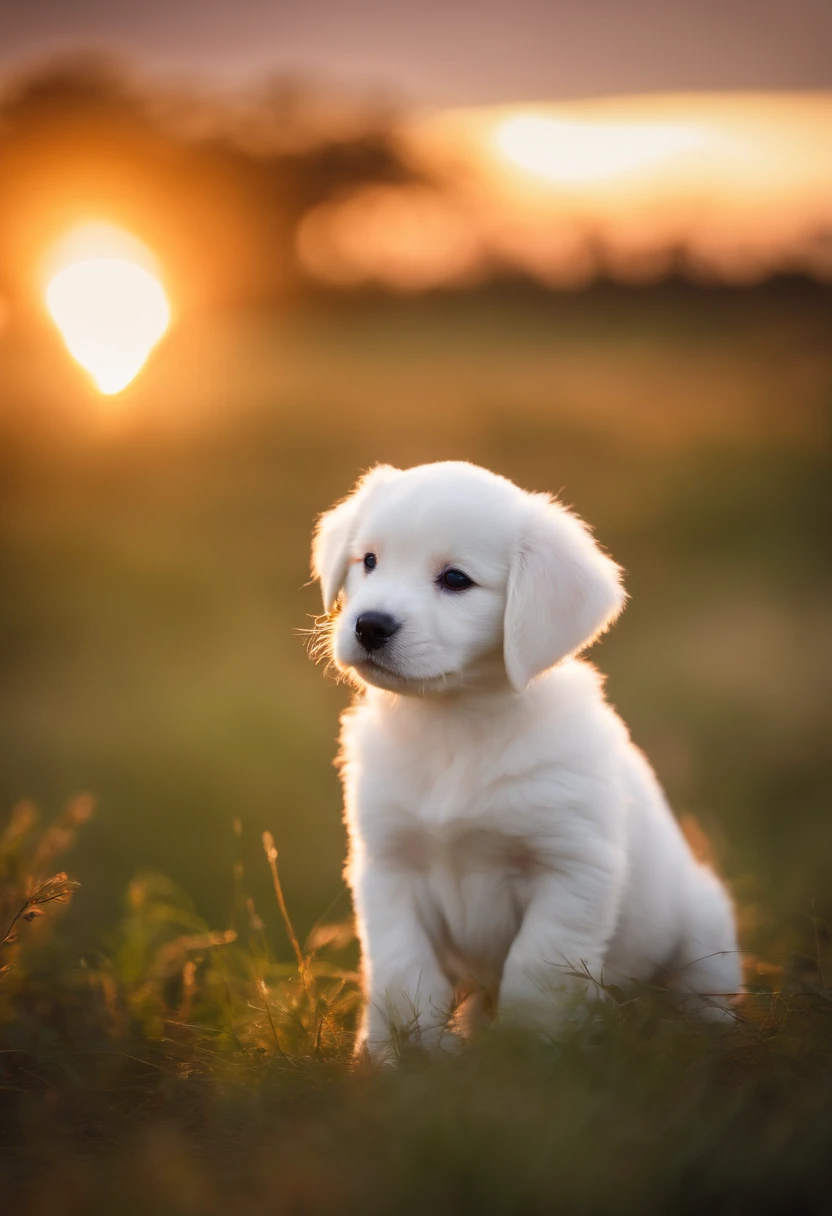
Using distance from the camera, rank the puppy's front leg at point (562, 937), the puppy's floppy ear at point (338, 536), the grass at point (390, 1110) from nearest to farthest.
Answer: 1. the grass at point (390, 1110)
2. the puppy's front leg at point (562, 937)
3. the puppy's floppy ear at point (338, 536)

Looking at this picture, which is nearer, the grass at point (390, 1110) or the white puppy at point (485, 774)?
the grass at point (390, 1110)

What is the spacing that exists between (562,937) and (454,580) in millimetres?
927

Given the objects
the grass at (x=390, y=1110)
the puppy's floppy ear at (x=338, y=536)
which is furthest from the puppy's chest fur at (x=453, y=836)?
the puppy's floppy ear at (x=338, y=536)

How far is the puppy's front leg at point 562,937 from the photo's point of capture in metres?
2.57

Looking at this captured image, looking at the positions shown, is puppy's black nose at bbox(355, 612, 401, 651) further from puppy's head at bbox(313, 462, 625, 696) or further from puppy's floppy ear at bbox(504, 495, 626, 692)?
puppy's floppy ear at bbox(504, 495, 626, 692)

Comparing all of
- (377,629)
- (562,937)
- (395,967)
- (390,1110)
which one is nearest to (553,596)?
(377,629)

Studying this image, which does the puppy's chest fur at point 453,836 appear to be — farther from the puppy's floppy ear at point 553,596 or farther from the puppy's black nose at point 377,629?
the puppy's black nose at point 377,629

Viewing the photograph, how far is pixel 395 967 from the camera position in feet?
8.91

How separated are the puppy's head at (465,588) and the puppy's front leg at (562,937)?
518 mm

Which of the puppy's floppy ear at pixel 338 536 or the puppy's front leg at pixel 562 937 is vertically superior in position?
the puppy's floppy ear at pixel 338 536

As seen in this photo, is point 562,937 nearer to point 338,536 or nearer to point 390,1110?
point 390,1110

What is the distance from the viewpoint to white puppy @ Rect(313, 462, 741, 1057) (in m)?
2.62

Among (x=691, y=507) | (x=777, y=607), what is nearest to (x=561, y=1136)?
(x=777, y=607)

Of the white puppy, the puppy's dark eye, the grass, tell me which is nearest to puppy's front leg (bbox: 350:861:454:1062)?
the white puppy
